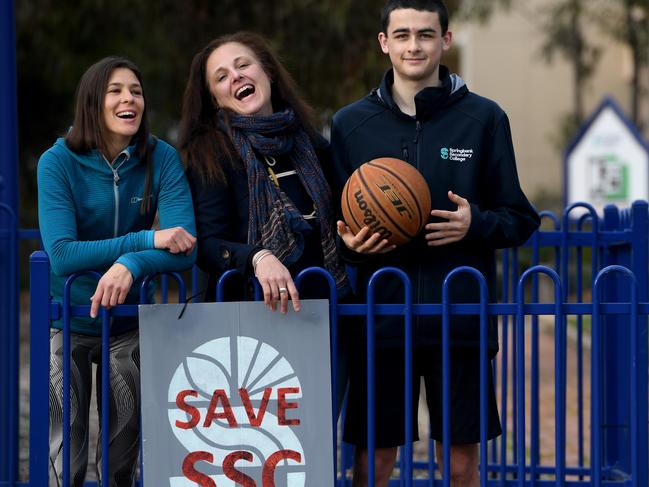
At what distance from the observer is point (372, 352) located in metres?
4.63

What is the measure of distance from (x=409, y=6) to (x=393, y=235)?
3.02 ft

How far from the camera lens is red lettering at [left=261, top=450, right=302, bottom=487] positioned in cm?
463

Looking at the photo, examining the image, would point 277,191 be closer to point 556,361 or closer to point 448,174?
→ point 448,174

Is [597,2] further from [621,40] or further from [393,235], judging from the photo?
[393,235]

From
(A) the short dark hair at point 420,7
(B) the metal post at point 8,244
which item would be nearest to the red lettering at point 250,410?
(A) the short dark hair at point 420,7

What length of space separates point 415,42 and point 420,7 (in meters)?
0.15

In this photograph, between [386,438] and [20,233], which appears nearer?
[386,438]

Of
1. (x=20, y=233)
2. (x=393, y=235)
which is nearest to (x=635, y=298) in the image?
(x=393, y=235)

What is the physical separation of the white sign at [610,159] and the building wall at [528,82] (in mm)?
20052

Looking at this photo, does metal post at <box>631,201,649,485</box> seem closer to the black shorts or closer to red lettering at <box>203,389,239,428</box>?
the black shorts

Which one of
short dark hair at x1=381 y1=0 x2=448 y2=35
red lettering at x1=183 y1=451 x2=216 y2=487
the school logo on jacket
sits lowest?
red lettering at x1=183 y1=451 x2=216 y2=487

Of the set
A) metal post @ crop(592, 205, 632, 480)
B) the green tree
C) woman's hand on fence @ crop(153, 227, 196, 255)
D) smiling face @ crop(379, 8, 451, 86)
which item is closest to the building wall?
the green tree

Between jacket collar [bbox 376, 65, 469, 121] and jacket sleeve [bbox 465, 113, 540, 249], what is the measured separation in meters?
0.21

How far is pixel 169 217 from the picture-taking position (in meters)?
4.81
